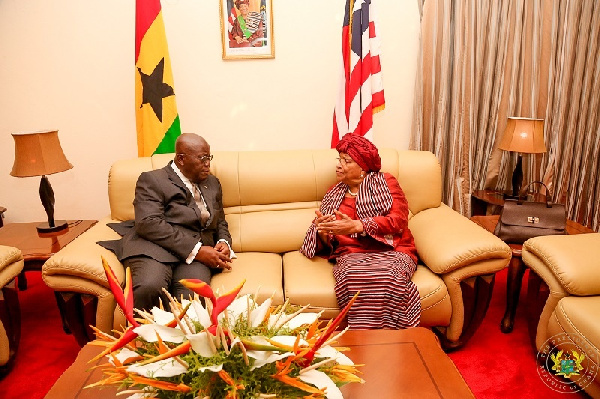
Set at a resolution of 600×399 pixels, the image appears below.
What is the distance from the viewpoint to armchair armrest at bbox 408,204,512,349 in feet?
6.78

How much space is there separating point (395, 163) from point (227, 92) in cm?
132

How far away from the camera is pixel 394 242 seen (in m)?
2.30

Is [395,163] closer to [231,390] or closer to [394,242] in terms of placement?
[394,242]

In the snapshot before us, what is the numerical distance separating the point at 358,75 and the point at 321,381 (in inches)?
89.9

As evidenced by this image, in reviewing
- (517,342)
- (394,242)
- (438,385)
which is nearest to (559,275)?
(517,342)

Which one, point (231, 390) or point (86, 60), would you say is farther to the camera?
point (86, 60)

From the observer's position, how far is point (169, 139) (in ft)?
9.52

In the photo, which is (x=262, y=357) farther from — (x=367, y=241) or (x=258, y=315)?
(x=367, y=241)

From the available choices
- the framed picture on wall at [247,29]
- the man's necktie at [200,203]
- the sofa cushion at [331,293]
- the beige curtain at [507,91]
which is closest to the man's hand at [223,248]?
the man's necktie at [200,203]

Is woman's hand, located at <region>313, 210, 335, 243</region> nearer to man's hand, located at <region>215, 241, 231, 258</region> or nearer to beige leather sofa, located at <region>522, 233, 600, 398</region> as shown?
man's hand, located at <region>215, 241, 231, 258</region>

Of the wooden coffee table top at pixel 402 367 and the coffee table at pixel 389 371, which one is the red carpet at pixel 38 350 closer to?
the coffee table at pixel 389 371

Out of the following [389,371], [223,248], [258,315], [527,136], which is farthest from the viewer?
[527,136]

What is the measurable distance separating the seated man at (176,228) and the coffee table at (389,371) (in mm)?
588

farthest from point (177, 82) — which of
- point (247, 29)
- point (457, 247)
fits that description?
point (457, 247)
